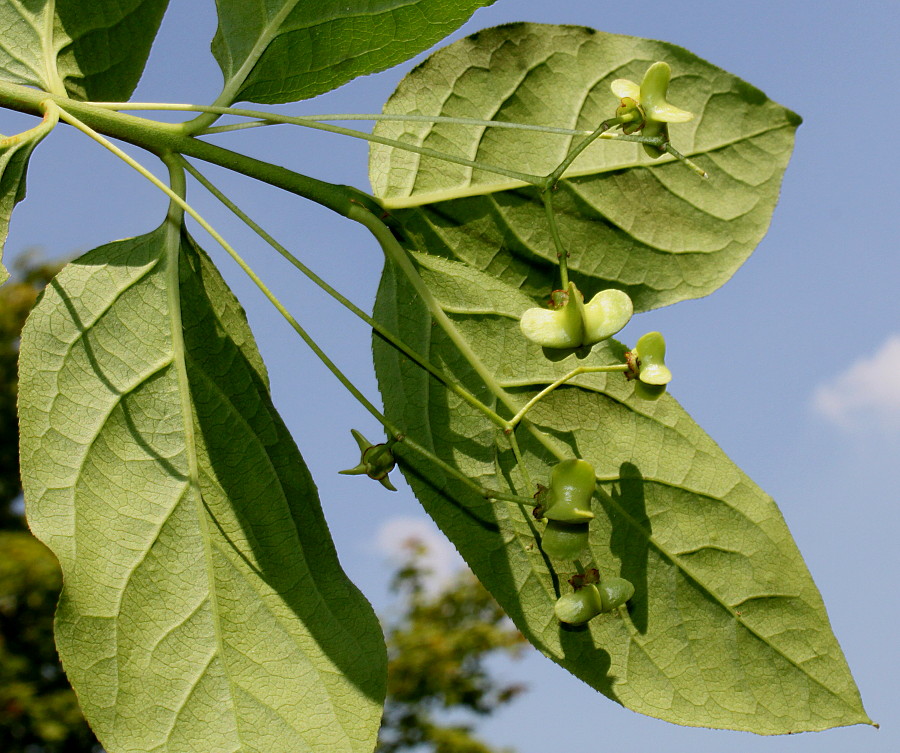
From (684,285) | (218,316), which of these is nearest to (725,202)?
(684,285)

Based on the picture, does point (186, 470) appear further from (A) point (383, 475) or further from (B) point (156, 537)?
(A) point (383, 475)

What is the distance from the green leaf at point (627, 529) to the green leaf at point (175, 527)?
171mm

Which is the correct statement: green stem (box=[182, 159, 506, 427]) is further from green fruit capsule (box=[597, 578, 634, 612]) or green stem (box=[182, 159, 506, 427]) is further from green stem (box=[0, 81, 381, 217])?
green fruit capsule (box=[597, 578, 634, 612])

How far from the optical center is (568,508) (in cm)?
81

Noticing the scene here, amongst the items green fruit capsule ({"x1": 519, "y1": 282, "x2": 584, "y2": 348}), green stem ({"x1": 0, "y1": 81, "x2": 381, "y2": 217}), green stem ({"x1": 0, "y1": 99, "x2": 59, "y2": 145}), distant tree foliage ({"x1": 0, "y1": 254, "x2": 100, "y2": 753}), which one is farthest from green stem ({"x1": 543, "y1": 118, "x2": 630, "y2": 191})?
distant tree foliage ({"x1": 0, "y1": 254, "x2": 100, "y2": 753})

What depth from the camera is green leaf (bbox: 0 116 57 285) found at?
84 centimetres

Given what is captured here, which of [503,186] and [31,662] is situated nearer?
[503,186]

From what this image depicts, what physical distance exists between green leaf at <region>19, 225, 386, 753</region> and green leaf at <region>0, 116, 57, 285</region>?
0.08 meters

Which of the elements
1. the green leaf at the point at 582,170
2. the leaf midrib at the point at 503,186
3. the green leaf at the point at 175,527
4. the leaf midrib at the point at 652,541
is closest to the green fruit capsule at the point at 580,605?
the leaf midrib at the point at 652,541

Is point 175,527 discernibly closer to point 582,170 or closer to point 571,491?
point 571,491

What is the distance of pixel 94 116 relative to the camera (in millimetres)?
836

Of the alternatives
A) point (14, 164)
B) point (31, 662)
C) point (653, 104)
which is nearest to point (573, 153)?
point (653, 104)

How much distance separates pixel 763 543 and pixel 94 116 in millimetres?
842

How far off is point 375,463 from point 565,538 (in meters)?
0.21
